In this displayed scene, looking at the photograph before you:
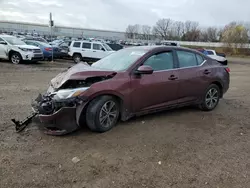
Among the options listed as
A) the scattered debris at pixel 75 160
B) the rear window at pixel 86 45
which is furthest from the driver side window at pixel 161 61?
the rear window at pixel 86 45

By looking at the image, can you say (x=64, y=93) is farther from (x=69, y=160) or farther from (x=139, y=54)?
(x=139, y=54)

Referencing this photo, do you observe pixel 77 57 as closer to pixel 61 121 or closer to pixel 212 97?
pixel 212 97

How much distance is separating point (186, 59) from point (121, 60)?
159 centimetres

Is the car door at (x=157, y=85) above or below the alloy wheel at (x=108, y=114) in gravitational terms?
above

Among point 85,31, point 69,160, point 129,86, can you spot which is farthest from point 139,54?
point 85,31

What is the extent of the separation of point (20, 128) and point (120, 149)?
1869 millimetres

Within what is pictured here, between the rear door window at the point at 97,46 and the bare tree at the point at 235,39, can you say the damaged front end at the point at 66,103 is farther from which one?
the bare tree at the point at 235,39

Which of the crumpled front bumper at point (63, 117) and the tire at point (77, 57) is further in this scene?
the tire at point (77, 57)

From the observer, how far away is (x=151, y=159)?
3.60m

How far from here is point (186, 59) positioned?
18.6 ft

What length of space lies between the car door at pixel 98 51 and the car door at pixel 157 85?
13401 millimetres

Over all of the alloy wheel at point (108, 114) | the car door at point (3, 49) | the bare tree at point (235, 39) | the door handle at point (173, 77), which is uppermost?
the bare tree at point (235, 39)

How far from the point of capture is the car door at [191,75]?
17.9 feet

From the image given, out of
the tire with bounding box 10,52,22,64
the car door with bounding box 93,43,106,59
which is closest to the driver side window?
the tire with bounding box 10,52,22,64
